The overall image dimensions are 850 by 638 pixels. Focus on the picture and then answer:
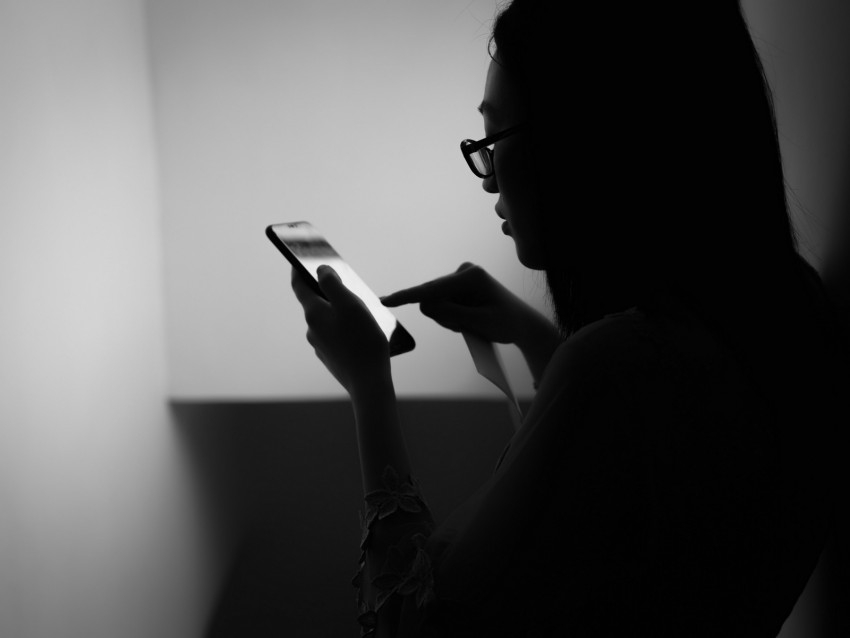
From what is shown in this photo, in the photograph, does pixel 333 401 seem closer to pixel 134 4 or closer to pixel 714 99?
pixel 134 4

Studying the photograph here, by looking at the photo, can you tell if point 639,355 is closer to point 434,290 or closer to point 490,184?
point 490,184

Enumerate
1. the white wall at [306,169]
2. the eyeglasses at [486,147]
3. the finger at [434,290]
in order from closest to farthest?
the eyeglasses at [486,147]
the finger at [434,290]
the white wall at [306,169]

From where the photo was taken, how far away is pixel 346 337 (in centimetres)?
73

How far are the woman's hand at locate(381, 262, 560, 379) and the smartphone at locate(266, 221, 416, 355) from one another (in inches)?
1.5

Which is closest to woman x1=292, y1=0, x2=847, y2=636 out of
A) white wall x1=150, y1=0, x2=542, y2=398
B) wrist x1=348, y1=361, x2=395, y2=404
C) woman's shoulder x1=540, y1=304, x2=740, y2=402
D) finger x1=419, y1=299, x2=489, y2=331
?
Result: woman's shoulder x1=540, y1=304, x2=740, y2=402

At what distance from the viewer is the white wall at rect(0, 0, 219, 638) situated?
79 cm

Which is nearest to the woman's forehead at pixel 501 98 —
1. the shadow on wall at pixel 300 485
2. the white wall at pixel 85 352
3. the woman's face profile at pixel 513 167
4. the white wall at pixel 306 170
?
the woman's face profile at pixel 513 167

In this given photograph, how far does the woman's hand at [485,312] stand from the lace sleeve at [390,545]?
0.33m

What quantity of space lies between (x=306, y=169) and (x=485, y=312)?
0.45 metres

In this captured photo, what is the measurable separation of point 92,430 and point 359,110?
2.02ft

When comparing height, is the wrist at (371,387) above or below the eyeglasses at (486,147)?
below

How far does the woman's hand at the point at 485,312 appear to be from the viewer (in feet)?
3.05

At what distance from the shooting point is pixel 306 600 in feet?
4.46

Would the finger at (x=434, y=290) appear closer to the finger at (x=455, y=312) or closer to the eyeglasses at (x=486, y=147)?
the finger at (x=455, y=312)
